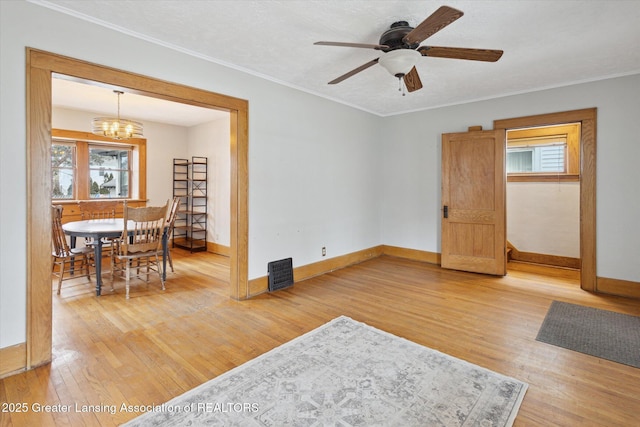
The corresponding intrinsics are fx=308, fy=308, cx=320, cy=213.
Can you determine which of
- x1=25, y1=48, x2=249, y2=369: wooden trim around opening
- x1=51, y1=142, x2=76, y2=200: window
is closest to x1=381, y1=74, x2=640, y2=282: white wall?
x1=25, y1=48, x2=249, y2=369: wooden trim around opening

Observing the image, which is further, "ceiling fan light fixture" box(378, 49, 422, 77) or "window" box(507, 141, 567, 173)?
"window" box(507, 141, 567, 173)

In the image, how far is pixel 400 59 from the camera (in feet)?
8.04

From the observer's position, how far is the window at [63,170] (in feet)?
18.7

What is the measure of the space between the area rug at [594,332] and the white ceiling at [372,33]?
2720mm

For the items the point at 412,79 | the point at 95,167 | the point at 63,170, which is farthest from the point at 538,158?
the point at 63,170

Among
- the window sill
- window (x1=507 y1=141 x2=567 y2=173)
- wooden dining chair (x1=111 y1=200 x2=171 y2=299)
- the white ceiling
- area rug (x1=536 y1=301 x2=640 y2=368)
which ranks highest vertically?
the white ceiling

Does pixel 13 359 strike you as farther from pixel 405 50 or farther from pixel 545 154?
pixel 545 154

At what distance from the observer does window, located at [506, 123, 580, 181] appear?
5445 mm

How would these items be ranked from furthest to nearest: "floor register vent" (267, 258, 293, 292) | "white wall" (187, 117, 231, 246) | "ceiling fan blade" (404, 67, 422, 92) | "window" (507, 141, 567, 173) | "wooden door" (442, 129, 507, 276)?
"white wall" (187, 117, 231, 246)
"window" (507, 141, 567, 173)
"wooden door" (442, 129, 507, 276)
"floor register vent" (267, 258, 293, 292)
"ceiling fan blade" (404, 67, 422, 92)

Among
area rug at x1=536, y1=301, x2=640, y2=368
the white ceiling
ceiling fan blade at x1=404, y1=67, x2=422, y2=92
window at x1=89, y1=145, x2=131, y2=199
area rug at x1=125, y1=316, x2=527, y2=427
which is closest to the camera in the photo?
area rug at x1=125, y1=316, x2=527, y2=427

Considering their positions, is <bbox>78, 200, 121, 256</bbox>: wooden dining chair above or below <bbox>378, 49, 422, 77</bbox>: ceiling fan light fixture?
below

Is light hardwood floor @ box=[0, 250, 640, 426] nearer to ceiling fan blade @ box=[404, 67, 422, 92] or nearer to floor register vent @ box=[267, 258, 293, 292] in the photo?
floor register vent @ box=[267, 258, 293, 292]

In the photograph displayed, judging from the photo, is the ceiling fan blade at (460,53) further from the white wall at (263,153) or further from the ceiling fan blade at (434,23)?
the white wall at (263,153)

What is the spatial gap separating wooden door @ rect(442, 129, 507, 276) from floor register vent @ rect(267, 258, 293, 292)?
265 centimetres
